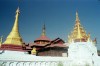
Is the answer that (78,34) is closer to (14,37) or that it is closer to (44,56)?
(44,56)

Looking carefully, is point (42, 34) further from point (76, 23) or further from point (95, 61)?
point (95, 61)

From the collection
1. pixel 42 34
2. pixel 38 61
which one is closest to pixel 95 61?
pixel 38 61

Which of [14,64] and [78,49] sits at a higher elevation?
[78,49]

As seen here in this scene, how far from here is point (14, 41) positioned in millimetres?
22484

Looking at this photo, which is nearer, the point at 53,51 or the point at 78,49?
the point at 78,49

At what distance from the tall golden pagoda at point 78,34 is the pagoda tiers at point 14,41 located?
9.19 m

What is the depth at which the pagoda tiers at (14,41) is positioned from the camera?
2112cm

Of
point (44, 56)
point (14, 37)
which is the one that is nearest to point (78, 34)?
point (44, 56)

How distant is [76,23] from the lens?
3128 cm

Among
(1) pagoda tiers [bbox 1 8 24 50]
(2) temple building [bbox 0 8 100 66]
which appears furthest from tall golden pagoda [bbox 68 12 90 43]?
(1) pagoda tiers [bbox 1 8 24 50]

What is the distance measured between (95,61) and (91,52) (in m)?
1.80

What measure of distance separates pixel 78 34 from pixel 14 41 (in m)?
12.4

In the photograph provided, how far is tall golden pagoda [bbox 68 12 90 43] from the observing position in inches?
999

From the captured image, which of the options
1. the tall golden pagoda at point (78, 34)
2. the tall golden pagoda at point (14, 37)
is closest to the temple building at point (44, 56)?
the tall golden pagoda at point (14, 37)
